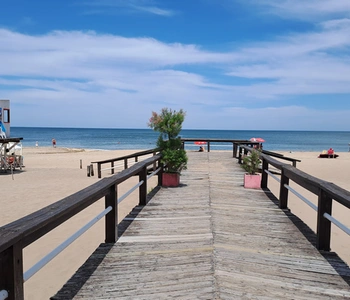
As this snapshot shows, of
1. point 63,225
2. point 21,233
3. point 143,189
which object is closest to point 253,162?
point 143,189

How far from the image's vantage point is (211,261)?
3297 mm

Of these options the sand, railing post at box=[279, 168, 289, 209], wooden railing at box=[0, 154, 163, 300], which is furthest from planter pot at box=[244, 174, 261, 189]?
wooden railing at box=[0, 154, 163, 300]

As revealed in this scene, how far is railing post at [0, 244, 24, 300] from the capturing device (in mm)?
1861

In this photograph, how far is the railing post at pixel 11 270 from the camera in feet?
6.11

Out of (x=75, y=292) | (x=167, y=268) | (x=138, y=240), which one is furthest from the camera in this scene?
(x=138, y=240)

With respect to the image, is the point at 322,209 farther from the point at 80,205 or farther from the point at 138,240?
the point at 80,205

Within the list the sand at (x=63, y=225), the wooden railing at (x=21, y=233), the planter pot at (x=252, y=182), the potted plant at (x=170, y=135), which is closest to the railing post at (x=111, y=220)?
the wooden railing at (x=21, y=233)

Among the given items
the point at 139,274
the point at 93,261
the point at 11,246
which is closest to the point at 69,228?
the point at 93,261

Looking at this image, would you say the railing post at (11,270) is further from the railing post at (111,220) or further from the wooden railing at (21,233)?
the railing post at (111,220)

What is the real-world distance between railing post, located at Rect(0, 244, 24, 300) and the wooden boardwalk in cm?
77

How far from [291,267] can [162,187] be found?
4720 mm

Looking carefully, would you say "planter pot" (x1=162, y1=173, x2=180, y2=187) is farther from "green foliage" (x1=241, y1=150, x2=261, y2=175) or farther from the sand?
"green foliage" (x1=241, y1=150, x2=261, y2=175)

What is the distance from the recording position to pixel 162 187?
7.79 meters

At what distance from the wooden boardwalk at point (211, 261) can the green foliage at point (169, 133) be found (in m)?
2.06
